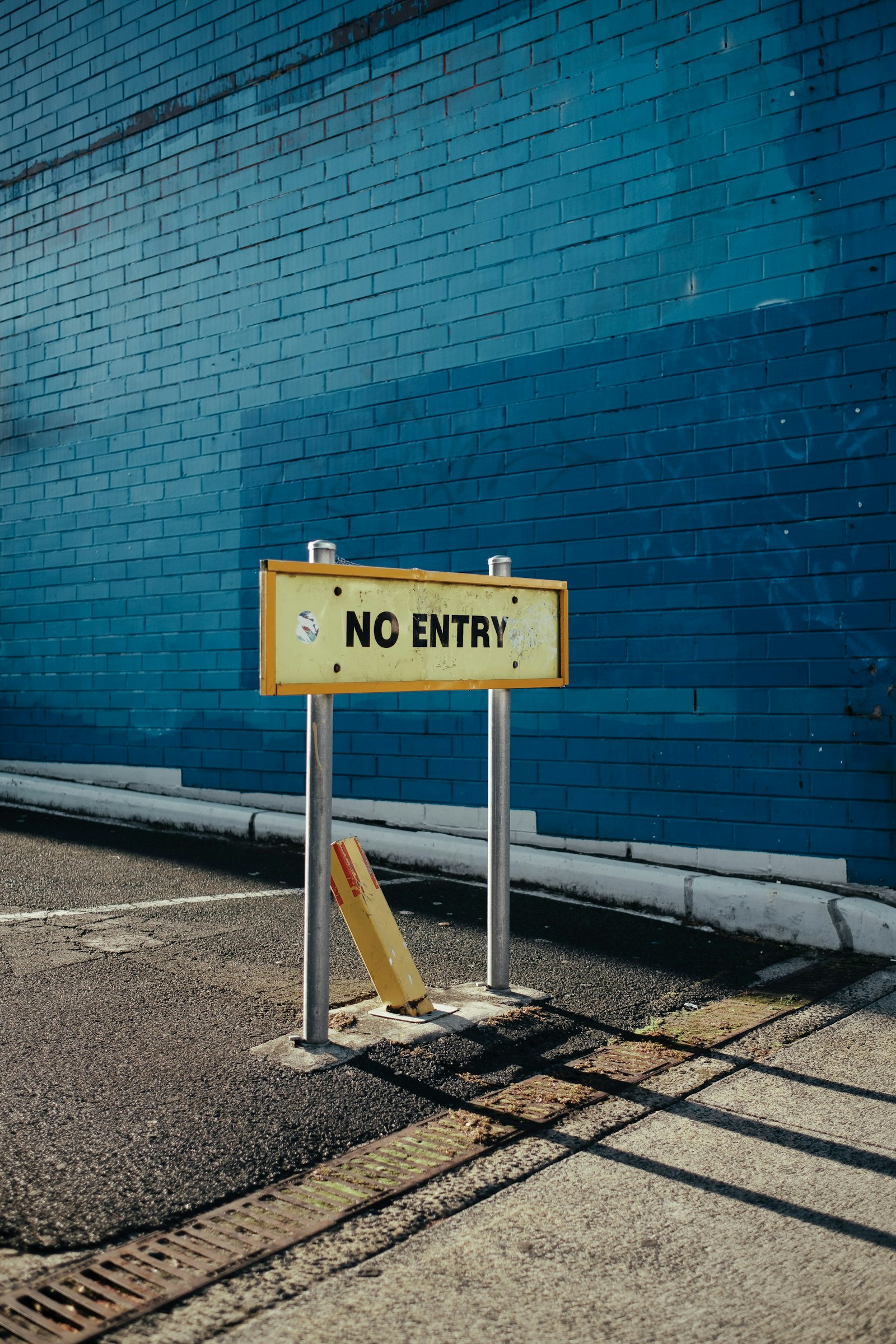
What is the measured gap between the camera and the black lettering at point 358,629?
154 inches

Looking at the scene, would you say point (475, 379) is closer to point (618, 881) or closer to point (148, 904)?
point (618, 881)

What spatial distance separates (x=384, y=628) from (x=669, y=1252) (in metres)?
2.21

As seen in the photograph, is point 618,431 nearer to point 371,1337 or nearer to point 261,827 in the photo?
point 261,827

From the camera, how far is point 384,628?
407cm

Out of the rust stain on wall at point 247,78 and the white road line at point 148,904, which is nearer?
the white road line at point 148,904

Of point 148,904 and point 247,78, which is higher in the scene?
point 247,78

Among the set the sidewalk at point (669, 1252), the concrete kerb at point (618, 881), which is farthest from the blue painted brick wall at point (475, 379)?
the sidewalk at point (669, 1252)

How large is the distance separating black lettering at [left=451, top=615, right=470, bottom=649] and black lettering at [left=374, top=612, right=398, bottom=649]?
333 mm

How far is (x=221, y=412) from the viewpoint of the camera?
9.61 meters

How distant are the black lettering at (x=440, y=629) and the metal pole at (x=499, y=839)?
1.33ft

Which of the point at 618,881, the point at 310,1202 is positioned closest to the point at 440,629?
the point at 310,1202

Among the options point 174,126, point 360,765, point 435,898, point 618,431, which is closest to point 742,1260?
point 435,898

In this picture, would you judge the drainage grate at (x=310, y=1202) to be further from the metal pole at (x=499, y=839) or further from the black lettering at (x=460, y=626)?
the black lettering at (x=460, y=626)

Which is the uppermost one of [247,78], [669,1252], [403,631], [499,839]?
[247,78]
